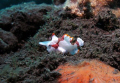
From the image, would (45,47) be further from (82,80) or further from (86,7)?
(86,7)

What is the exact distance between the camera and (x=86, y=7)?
4723mm

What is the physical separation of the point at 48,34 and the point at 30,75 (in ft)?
7.10

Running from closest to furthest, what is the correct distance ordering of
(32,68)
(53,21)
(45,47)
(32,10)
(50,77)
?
(50,77) → (32,68) → (45,47) → (53,21) → (32,10)

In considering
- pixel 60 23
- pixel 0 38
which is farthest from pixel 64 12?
pixel 0 38

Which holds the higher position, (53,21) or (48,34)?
(53,21)

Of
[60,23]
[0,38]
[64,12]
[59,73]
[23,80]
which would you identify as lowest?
[23,80]

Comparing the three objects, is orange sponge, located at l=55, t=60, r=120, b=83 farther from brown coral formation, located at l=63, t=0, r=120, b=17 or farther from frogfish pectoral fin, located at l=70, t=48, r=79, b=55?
brown coral formation, located at l=63, t=0, r=120, b=17

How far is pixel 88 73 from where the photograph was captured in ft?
6.96

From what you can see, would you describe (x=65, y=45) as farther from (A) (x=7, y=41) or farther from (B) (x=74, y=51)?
(A) (x=7, y=41)

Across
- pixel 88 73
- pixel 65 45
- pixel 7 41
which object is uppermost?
pixel 65 45

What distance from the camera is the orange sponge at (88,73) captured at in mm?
2047

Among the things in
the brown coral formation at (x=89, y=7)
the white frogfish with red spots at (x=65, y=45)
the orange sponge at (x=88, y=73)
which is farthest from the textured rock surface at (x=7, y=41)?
the orange sponge at (x=88, y=73)

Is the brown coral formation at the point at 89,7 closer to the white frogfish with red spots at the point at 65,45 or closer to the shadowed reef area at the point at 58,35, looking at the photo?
the shadowed reef area at the point at 58,35

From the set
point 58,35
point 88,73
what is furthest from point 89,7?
point 88,73
